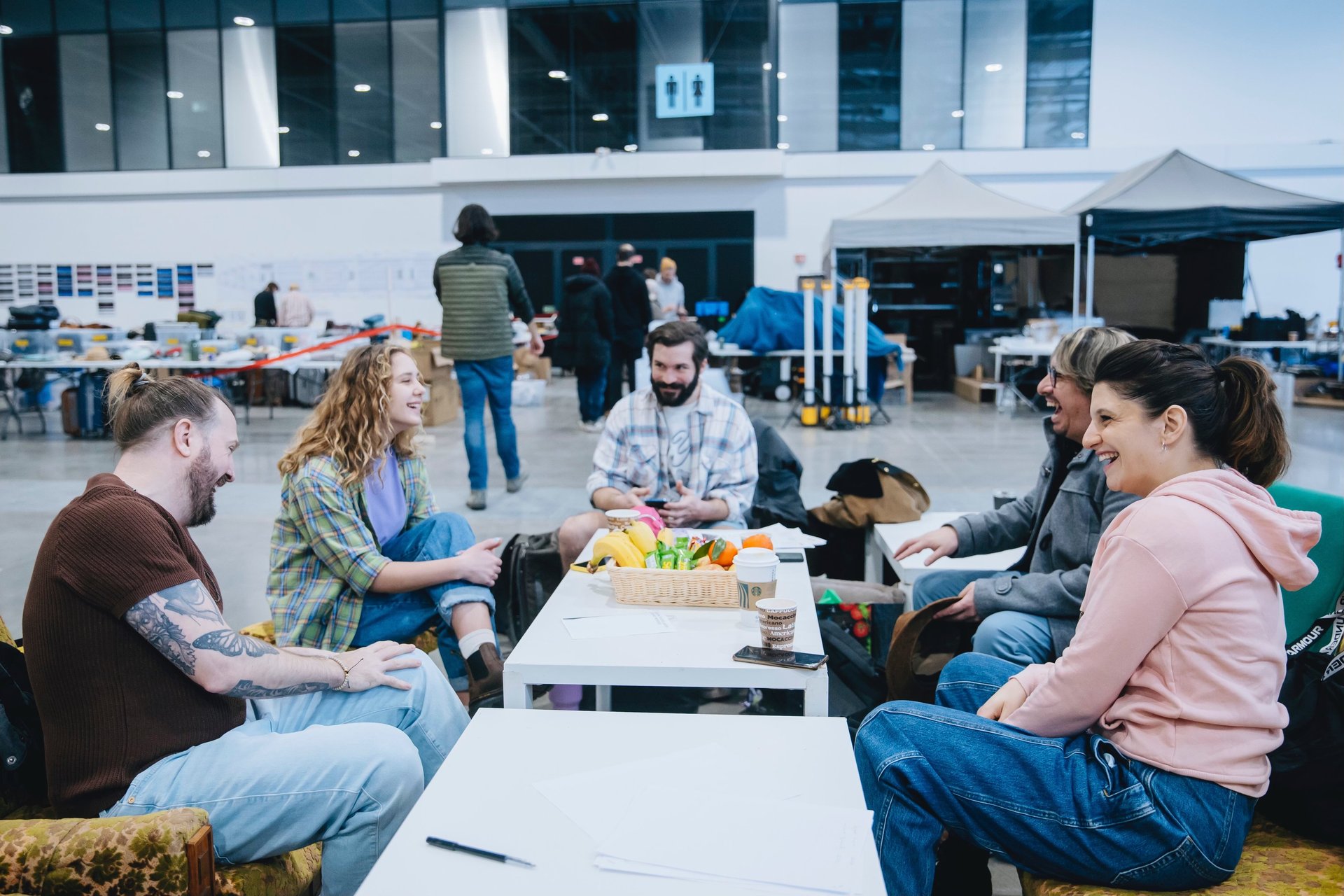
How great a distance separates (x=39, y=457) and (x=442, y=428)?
3446 mm

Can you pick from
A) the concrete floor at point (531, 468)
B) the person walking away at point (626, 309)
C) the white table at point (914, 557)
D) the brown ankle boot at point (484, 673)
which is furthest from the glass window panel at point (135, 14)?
the brown ankle boot at point (484, 673)

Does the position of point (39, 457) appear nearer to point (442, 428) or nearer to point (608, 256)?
point (442, 428)

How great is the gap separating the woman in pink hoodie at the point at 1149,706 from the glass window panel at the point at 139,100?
19.7m

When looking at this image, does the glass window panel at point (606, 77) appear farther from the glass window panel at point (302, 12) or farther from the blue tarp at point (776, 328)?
the blue tarp at point (776, 328)

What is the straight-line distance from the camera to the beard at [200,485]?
1.86m

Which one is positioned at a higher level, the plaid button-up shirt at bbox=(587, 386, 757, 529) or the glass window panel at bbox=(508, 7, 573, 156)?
the glass window panel at bbox=(508, 7, 573, 156)

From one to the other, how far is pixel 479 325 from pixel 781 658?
14.8 feet

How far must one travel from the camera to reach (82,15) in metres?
18.3

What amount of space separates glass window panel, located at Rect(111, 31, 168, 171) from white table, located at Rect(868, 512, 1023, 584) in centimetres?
1813

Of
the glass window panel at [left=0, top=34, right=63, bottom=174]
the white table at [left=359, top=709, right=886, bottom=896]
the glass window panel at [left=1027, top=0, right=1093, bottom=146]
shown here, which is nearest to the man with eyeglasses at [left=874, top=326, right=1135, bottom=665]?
the white table at [left=359, top=709, right=886, bottom=896]

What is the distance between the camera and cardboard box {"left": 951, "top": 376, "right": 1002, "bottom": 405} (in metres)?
12.0

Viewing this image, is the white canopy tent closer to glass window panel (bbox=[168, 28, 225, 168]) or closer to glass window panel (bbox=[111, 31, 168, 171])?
glass window panel (bbox=[168, 28, 225, 168])

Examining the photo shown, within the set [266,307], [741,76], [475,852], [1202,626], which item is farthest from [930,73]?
[475,852]

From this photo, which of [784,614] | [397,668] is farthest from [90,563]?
[784,614]
